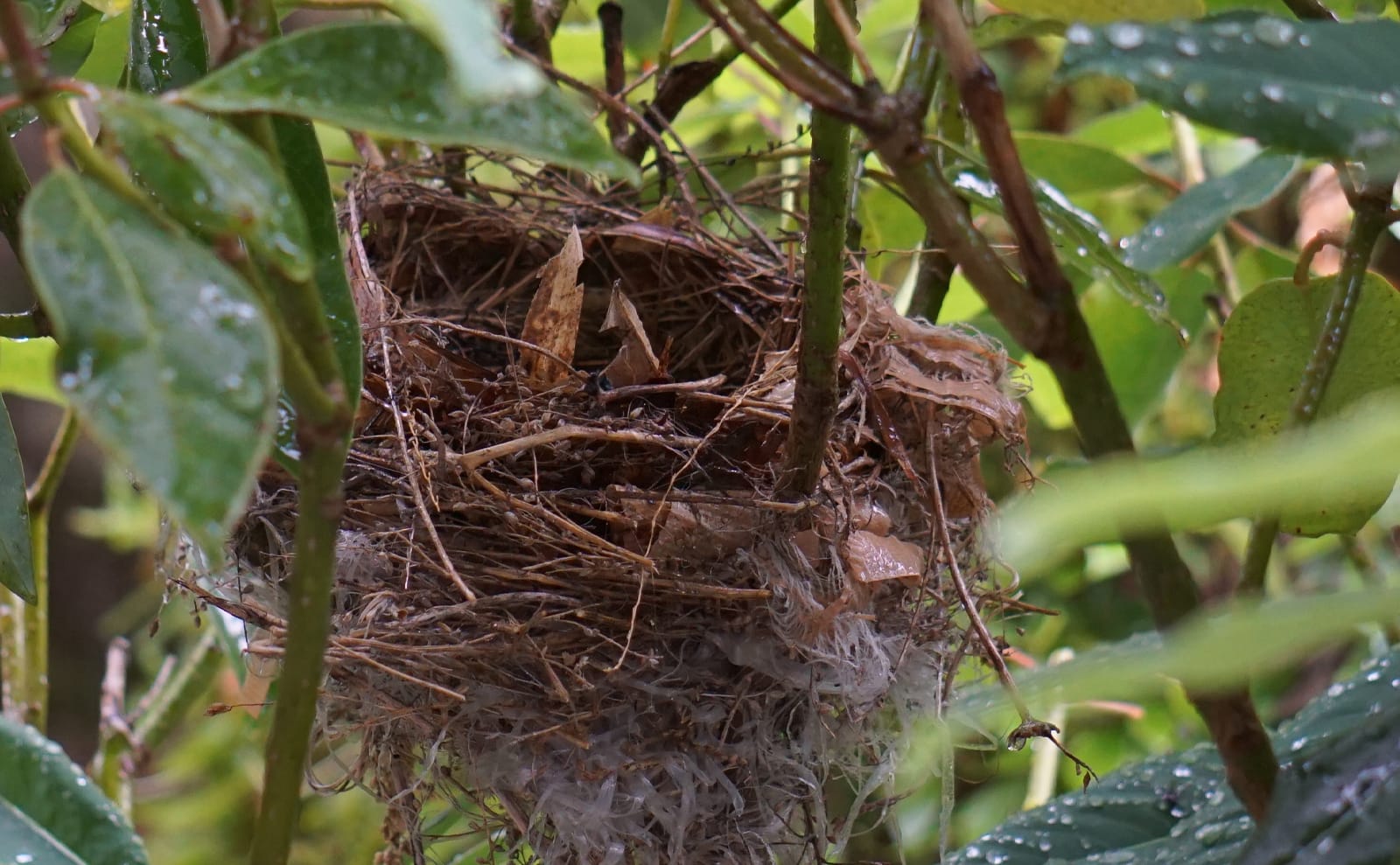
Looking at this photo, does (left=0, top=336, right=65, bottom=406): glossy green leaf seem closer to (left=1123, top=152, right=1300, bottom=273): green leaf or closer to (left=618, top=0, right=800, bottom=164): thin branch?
(left=618, top=0, right=800, bottom=164): thin branch

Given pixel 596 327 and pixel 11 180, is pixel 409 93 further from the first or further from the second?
pixel 596 327

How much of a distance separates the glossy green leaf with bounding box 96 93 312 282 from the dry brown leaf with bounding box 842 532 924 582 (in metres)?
0.37

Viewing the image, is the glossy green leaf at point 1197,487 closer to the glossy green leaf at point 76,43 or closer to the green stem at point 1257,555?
the green stem at point 1257,555

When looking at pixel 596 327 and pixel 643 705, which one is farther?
pixel 596 327

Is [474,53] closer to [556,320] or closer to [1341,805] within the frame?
[1341,805]

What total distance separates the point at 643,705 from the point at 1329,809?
329 mm

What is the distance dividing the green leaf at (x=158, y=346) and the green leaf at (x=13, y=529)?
33 centimetres

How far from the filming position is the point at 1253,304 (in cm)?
62

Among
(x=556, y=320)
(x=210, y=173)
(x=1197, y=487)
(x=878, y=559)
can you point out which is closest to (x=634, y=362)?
(x=556, y=320)

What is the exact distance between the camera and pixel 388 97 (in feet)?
1.03

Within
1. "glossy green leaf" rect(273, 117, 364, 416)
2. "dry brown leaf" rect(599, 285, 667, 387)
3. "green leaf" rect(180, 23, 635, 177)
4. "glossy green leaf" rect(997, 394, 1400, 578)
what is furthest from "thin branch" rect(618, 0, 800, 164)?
"glossy green leaf" rect(997, 394, 1400, 578)

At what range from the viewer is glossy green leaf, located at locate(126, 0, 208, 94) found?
1.59 ft

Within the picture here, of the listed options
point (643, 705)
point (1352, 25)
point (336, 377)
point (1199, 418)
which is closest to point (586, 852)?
point (643, 705)

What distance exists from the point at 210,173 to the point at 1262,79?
0.28 meters
